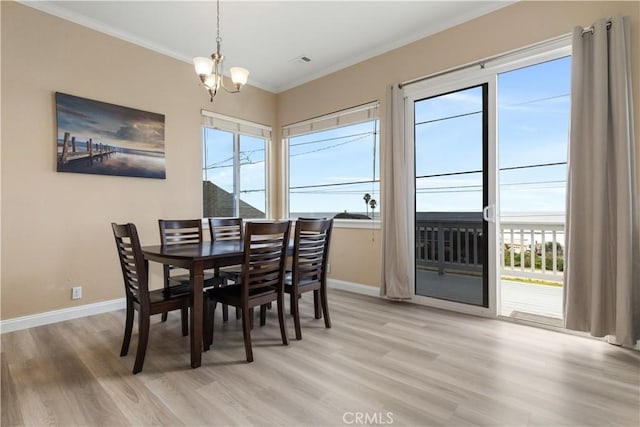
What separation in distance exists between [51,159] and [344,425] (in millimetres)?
3348

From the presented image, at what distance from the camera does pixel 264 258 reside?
90.0 inches

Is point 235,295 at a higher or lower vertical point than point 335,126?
lower

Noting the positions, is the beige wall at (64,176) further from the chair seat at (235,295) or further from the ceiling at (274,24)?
the chair seat at (235,295)

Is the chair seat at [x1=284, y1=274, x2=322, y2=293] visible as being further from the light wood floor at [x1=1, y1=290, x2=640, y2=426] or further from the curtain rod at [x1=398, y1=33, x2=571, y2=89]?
the curtain rod at [x1=398, y1=33, x2=571, y2=89]

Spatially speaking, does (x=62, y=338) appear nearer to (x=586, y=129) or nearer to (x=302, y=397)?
(x=302, y=397)

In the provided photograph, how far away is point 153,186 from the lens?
3613mm

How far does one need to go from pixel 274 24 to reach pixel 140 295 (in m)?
2.83

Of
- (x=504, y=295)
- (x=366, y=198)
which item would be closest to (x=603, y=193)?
(x=504, y=295)

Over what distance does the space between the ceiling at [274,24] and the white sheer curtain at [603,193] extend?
1072 mm

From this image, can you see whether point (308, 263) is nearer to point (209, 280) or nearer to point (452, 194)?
point (209, 280)

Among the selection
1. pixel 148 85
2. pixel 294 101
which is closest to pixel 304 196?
pixel 294 101

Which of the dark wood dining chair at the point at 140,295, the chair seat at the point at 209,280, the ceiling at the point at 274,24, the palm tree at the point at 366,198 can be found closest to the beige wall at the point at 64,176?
the ceiling at the point at 274,24

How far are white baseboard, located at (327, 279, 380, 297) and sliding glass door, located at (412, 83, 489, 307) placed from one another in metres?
0.52

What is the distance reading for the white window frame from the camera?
12.9ft
